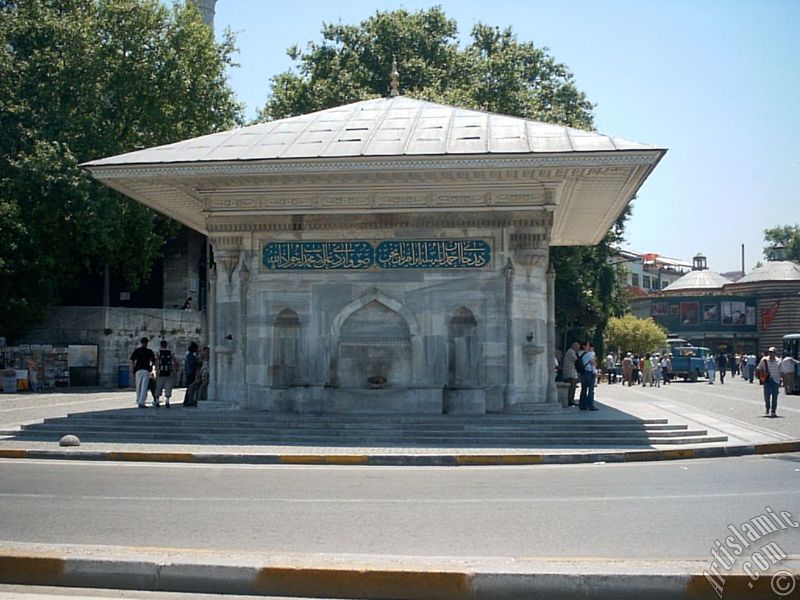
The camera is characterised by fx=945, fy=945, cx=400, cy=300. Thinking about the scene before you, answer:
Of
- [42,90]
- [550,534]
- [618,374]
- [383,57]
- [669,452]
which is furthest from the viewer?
[618,374]

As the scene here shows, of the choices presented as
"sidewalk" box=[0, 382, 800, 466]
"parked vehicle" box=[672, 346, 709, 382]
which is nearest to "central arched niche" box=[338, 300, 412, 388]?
"sidewalk" box=[0, 382, 800, 466]

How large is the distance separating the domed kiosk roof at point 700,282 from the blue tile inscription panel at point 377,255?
71.1 metres

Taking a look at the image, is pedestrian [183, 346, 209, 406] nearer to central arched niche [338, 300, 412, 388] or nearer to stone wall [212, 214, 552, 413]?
stone wall [212, 214, 552, 413]

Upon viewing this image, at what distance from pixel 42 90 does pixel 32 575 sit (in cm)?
3310

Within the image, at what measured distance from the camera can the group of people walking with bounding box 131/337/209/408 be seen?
2061 cm

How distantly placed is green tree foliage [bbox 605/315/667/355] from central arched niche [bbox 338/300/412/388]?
46457 millimetres

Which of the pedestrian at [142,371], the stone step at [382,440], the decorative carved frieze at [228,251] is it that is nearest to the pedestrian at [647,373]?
the stone step at [382,440]

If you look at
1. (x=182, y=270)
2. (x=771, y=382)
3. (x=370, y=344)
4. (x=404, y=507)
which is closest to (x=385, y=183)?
(x=370, y=344)

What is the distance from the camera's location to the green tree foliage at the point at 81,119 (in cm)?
3519

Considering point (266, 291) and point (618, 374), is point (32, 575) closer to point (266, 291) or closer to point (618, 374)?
point (266, 291)

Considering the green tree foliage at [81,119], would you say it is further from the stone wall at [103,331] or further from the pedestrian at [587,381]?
the pedestrian at [587,381]

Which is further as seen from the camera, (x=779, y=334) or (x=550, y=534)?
(x=779, y=334)

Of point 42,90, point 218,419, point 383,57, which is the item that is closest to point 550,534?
point 218,419

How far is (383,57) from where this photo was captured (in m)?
48.8
